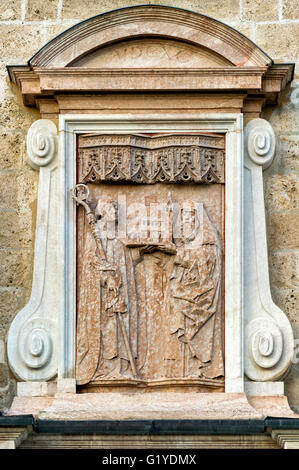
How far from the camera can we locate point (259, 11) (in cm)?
1176

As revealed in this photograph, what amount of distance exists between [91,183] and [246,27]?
1452 millimetres

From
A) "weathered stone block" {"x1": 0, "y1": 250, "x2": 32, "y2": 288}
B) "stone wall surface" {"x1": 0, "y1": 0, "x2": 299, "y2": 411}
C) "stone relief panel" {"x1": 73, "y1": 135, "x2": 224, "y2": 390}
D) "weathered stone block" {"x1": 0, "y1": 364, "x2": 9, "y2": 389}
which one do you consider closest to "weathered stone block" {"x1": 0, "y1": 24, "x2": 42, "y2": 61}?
"stone wall surface" {"x1": 0, "y1": 0, "x2": 299, "y2": 411}

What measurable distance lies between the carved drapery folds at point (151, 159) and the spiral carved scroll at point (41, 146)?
0.20 meters

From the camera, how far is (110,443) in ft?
35.3

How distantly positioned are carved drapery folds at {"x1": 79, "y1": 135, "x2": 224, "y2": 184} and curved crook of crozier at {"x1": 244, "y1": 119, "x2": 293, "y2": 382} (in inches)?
8.7

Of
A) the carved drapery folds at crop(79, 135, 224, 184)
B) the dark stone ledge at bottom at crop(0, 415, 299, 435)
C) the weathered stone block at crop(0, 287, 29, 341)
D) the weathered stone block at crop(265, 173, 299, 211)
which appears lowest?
the dark stone ledge at bottom at crop(0, 415, 299, 435)

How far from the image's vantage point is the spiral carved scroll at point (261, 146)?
11492mm

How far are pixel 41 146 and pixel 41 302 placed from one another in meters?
1.01

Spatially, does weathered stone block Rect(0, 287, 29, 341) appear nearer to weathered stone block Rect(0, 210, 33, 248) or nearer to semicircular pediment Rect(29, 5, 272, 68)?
weathered stone block Rect(0, 210, 33, 248)

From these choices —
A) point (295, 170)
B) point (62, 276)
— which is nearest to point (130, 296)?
point (62, 276)

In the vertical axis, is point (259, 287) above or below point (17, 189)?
below

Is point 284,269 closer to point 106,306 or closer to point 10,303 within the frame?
point 106,306

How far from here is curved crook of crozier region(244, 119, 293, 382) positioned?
440 inches

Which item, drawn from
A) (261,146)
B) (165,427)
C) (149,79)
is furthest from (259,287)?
(149,79)
